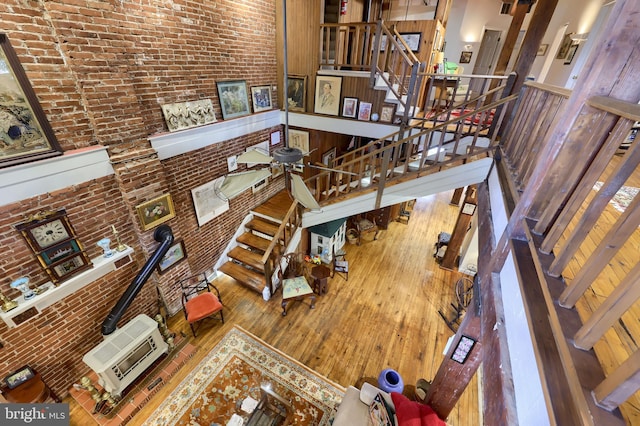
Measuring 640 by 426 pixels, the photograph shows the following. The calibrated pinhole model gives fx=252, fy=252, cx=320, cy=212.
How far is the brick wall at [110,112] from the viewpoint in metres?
2.53

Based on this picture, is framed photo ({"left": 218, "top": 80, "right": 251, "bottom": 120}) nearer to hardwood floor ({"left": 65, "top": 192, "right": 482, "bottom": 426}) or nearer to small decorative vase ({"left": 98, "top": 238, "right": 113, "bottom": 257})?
small decorative vase ({"left": 98, "top": 238, "right": 113, "bottom": 257})

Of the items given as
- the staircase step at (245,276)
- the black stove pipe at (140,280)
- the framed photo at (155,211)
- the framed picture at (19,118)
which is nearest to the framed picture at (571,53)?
the staircase step at (245,276)

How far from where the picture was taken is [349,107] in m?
5.17

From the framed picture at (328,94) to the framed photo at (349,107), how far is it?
13 centimetres

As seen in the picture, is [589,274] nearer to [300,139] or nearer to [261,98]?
[261,98]

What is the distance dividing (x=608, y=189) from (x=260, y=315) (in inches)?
190

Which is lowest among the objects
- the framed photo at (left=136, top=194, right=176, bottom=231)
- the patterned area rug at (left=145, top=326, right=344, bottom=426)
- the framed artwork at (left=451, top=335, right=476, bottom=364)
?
the patterned area rug at (left=145, top=326, right=344, bottom=426)

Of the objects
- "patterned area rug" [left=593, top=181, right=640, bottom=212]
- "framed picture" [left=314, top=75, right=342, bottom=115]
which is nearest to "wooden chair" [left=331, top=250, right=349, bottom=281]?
"framed picture" [left=314, top=75, right=342, bottom=115]

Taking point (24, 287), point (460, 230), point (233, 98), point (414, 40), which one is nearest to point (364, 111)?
point (414, 40)

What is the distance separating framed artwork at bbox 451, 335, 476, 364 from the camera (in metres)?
2.62

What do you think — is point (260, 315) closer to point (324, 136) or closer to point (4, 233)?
point (4, 233)

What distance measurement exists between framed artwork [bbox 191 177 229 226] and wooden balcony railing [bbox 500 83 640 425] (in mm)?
4361

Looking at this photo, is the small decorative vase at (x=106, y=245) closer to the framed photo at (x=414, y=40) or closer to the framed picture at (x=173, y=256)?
the framed picture at (x=173, y=256)

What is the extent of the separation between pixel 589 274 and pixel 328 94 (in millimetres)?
5164
